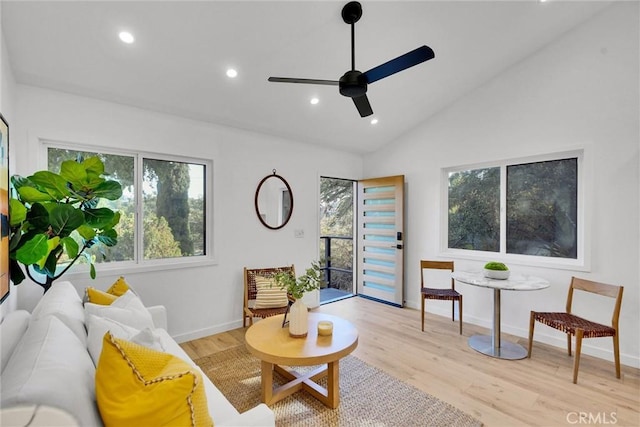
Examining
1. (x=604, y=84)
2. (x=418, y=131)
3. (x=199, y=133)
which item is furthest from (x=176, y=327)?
(x=604, y=84)

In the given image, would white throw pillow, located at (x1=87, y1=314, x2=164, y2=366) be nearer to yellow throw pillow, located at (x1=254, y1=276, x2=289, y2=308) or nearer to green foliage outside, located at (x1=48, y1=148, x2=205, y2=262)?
green foliage outside, located at (x1=48, y1=148, x2=205, y2=262)

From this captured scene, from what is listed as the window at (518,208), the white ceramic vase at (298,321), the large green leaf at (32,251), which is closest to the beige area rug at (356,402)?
the white ceramic vase at (298,321)

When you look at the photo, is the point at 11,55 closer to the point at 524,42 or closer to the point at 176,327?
the point at 176,327

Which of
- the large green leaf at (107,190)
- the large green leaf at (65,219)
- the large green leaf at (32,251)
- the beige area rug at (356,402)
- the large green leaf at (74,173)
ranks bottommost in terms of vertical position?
the beige area rug at (356,402)

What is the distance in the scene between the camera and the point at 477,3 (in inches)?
103

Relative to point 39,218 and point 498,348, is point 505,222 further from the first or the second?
point 39,218

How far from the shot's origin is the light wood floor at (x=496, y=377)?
2121mm

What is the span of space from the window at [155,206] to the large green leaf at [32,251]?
122 centimetres

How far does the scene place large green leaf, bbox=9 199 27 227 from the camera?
5.73ft

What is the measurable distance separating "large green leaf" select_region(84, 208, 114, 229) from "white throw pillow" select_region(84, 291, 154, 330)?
1.71 ft

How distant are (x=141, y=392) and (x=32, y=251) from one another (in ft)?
4.42

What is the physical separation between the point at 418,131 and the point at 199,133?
3.05m

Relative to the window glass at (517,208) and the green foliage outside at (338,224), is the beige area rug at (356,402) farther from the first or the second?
the green foliage outside at (338,224)

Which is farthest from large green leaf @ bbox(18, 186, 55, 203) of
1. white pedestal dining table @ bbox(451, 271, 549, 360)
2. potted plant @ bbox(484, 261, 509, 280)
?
potted plant @ bbox(484, 261, 509, 280)
